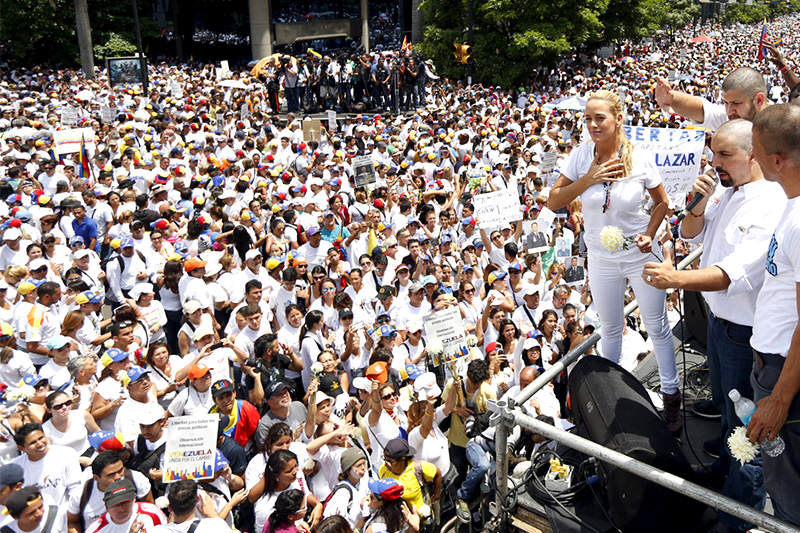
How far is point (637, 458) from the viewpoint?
10.8 ft

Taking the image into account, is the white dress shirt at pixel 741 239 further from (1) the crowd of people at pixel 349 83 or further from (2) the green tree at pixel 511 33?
(2) the green tree at pixel 511 33

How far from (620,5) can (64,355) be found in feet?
113

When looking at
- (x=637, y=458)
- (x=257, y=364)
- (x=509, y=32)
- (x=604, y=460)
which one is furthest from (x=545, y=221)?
(x=509, y=32)

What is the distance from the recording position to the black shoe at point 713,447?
3.91 meters

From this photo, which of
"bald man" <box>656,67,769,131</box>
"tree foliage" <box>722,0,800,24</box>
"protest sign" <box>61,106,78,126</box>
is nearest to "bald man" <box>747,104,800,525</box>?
"bald man" <box>656,67,769,131</box>

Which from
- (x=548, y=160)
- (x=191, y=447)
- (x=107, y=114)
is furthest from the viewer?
(x=107, y=114)

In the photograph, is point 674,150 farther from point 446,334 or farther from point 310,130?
point 310,130

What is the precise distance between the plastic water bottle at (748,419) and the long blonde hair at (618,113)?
1.46 meters

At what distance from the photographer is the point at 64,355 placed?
6.40 meters

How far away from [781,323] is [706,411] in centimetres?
171

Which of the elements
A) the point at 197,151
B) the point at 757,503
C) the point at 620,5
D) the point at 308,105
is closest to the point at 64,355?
the point at 757,503

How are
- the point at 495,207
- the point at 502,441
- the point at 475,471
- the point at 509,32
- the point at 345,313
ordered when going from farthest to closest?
1. the point at 509,32
2. the point at 495,207
3. the point at 345,313
4. the point at 475,471
5. the point at 502,441

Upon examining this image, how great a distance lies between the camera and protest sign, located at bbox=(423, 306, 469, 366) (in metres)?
6.25

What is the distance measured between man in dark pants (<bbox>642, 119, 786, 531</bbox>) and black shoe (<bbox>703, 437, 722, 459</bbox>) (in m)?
0.27
